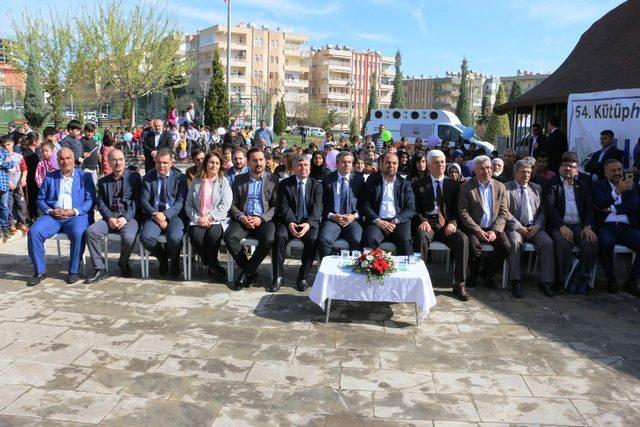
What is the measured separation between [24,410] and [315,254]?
3.58 meters

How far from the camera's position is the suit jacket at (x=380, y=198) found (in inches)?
262

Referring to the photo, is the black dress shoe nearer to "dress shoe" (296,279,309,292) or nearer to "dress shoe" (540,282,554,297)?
"dress shoe" (296,279,309,292)

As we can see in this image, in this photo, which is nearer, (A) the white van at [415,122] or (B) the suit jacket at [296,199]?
(B) the suit jacket at [296,199]

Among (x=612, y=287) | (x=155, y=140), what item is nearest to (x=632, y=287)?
(x=612, y=287)

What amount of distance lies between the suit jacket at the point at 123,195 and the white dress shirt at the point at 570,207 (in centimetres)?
532

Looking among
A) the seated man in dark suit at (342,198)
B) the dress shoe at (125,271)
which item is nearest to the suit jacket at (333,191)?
the seated man in dark suit at (342,198)

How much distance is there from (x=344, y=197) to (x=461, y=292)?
1817 millimetres

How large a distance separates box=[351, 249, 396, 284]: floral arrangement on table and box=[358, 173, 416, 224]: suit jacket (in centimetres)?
136

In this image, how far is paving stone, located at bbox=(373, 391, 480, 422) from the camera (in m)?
3.61

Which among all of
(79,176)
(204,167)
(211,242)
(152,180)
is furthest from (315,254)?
(79,176)

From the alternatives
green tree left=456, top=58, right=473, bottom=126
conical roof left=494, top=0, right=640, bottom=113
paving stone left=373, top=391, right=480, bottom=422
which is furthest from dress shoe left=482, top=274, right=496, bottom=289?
green tree left=456, top=58, right=473, bottom=126

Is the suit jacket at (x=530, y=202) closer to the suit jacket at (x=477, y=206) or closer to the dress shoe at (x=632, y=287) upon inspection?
the suit jacket at (x=477, y=206)

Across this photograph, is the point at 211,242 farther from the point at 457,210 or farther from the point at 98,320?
the point at 457,210

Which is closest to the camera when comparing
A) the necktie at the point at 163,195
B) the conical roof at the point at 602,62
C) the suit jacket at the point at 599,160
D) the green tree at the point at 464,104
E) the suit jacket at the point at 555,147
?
the necktie at the point at 163,195
